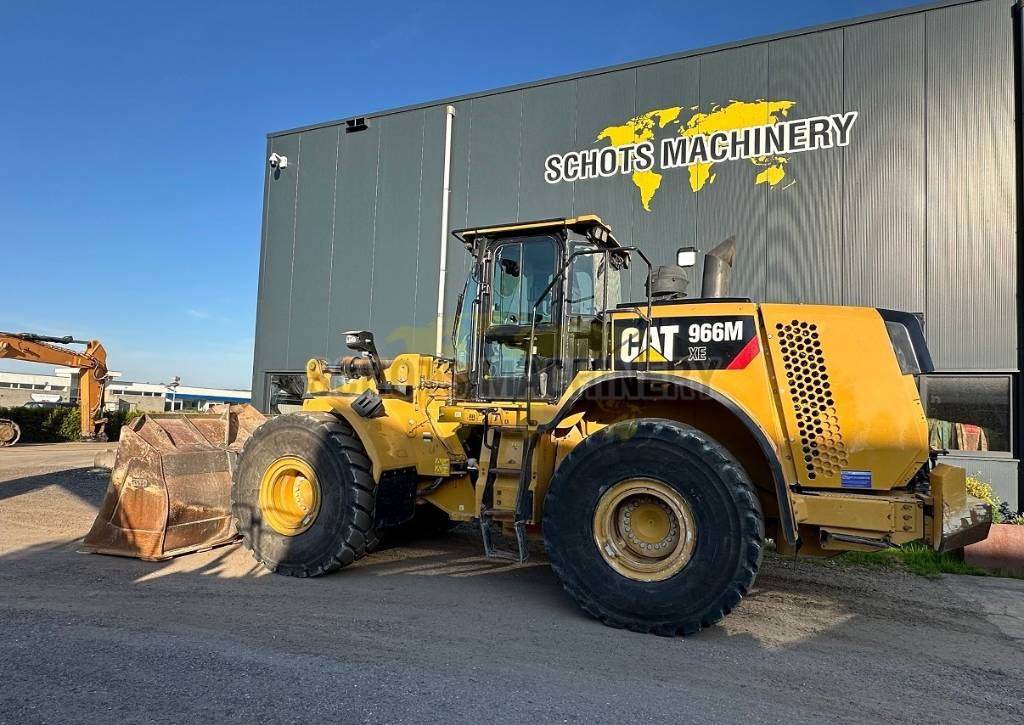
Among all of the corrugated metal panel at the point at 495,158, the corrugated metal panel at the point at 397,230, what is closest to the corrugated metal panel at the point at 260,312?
the corrugated metal panel at the point at 397,230

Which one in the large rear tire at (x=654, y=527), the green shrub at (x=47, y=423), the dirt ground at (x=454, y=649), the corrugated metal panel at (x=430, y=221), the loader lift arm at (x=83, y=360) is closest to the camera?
the dirt ground at (x=454, y=649)

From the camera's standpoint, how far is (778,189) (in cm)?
1135

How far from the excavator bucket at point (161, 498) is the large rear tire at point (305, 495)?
669mm

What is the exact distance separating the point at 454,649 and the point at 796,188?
989cm

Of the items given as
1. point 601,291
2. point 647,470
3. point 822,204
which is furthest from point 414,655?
point 822,204

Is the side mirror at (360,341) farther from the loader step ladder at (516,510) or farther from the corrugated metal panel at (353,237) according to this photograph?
the corrugated metal panel at (353,237)

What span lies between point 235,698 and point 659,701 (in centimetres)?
219

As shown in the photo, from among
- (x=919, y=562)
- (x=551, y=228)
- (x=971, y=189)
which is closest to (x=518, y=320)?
(x=551, y=228)

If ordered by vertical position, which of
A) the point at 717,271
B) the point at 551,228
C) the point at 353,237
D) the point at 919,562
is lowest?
the point at 919,562

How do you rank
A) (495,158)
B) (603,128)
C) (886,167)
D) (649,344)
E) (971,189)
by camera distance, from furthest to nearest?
(495,158) → (603,128) → (886,167) → (971,189) → (649,344)

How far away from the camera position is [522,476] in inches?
211

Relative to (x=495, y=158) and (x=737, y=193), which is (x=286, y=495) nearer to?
(x=737, y=193)

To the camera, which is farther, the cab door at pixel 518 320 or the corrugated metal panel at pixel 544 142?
the corrugated metal panel at pixel 544 142

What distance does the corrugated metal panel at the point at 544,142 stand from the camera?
13.1 metres
